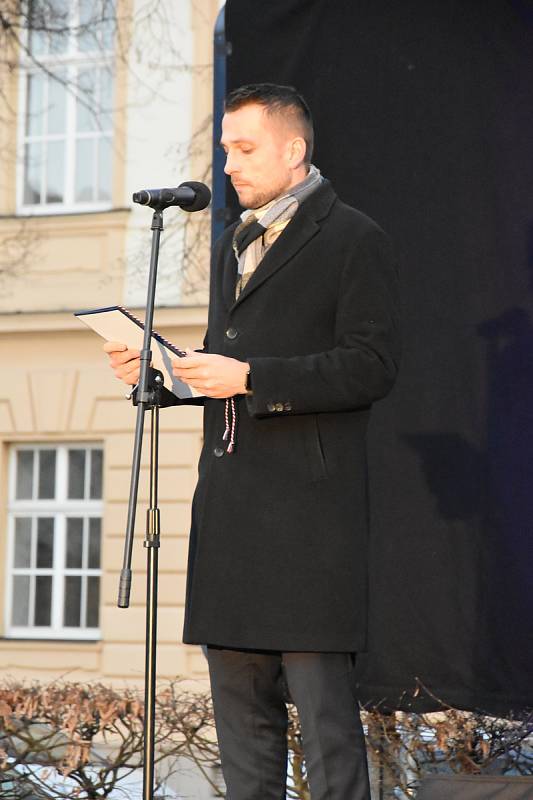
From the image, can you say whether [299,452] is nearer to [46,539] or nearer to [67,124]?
[46,539]

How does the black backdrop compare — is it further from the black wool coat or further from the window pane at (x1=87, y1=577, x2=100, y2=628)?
the window pane at (x1=87, y1=577, x2=100, y2=628)

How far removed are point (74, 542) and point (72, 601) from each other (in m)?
0.49

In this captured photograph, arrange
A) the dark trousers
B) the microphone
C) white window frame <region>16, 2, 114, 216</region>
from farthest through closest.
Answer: white window frame <region>16, 2, 114, 216</region> → the microphone → the dark trousers

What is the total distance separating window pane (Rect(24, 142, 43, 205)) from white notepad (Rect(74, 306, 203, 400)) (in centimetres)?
913

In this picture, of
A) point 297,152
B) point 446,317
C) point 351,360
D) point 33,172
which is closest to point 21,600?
point 33,172

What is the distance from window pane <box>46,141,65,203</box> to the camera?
38.8 feet

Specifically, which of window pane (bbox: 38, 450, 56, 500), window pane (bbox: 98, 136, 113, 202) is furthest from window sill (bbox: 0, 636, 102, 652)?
window pane (bbox: 98, 136, 113, 202)

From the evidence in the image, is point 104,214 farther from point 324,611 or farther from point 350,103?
point 324,611

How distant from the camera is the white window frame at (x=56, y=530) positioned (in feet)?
38.4

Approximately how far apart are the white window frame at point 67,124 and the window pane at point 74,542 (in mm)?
2584

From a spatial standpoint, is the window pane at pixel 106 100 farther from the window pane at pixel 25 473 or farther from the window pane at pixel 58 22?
the window pane at pixel 25 473

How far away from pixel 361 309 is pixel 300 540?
18.5 inches

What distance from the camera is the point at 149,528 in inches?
114

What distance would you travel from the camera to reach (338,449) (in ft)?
9.09
